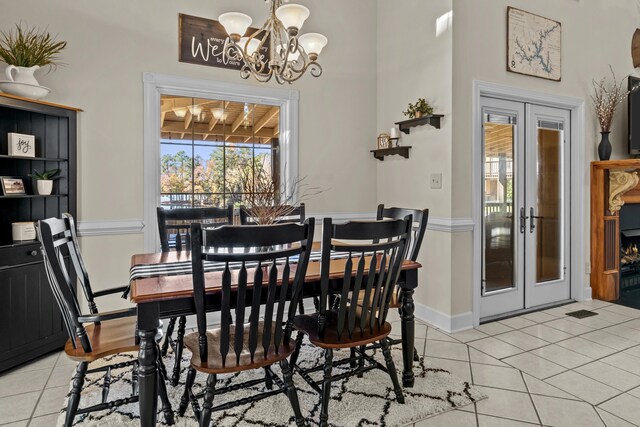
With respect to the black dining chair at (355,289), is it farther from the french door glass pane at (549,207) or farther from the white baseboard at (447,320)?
the french door glass pane at (549,207)

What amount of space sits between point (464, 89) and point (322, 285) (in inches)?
94.7

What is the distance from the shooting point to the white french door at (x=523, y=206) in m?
3.72

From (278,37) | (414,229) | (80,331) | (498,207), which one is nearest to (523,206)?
(498,207)

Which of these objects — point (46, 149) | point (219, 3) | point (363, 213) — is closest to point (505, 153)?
point (363, 213)

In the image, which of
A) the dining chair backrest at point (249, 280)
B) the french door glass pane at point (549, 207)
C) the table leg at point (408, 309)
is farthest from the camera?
the french door glass pane at point (549, 207)

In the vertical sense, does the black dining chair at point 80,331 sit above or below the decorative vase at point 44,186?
below

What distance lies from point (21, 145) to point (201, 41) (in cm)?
166

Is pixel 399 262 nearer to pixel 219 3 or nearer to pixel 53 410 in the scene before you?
pixel 53 410

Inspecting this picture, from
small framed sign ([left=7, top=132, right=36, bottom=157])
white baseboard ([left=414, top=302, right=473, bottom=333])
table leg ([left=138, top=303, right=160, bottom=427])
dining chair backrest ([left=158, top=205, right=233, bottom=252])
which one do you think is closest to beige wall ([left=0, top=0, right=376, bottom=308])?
small framed sign ([left=7, top=132, right=36, bottom=157])

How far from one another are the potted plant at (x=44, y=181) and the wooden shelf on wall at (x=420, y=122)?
9.81 ft

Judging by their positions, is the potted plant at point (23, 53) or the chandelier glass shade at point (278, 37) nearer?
the chandelier glass shade at point (278, 37)

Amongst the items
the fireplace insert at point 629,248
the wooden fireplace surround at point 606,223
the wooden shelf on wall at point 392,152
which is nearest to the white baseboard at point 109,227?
the wooden shelf on wall at point 392,152

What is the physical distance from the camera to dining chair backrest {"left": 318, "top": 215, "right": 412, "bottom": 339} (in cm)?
186

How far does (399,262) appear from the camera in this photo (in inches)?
81.3
